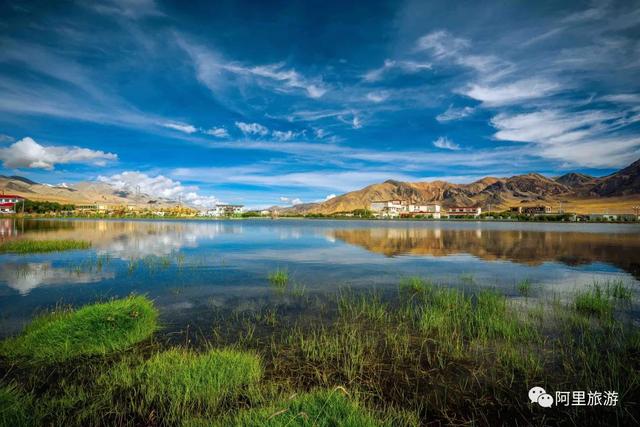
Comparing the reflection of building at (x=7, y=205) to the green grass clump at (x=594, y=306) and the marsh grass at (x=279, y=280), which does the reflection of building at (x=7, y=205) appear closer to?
the marsh grass at (x=279, y=280)

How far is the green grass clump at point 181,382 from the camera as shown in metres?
6.03

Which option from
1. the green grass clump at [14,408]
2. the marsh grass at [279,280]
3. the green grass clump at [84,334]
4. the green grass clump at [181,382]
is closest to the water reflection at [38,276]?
the green grass clump at [84,334]

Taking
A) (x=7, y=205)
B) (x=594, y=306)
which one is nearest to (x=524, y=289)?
(x=594, y=306)

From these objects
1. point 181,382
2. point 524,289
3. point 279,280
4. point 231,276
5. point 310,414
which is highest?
point 310,414

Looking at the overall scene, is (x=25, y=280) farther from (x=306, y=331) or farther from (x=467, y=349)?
(x=467, y=349)

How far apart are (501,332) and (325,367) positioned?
6633mm

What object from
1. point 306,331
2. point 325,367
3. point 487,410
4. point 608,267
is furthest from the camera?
point 608,267

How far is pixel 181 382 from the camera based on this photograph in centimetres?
674

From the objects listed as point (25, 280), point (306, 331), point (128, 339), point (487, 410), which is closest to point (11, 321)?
point (128, 339)

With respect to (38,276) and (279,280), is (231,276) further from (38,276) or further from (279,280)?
(38,276)

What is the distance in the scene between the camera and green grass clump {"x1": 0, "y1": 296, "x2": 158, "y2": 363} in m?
8.40

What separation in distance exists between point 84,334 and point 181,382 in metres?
4.69

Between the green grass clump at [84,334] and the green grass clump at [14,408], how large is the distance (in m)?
2.20

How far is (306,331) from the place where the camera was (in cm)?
1078
